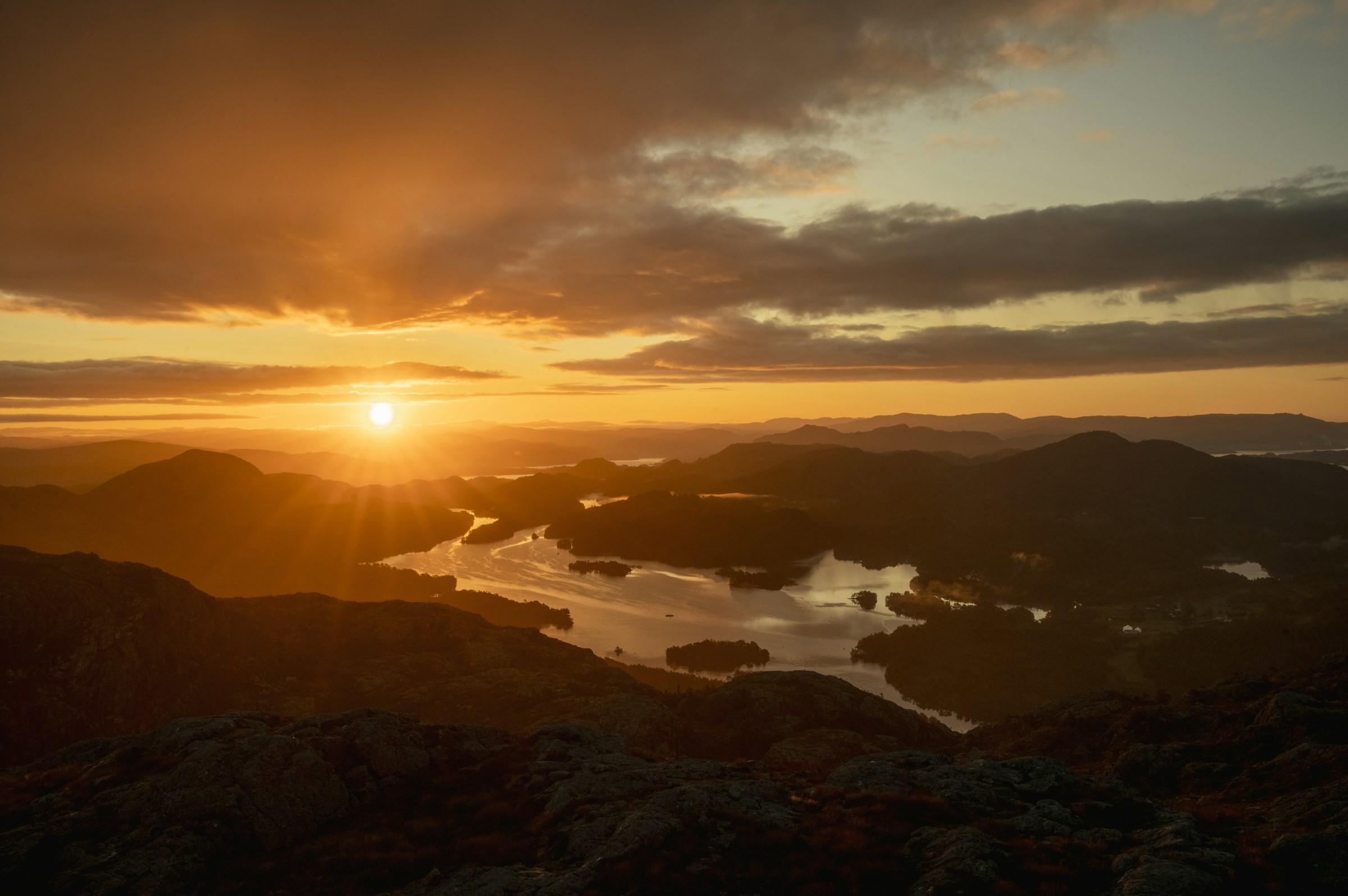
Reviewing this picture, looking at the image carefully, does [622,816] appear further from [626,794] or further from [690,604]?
[690,604]

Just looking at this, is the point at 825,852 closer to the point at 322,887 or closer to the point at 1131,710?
the point at 322,887

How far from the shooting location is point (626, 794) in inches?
1005

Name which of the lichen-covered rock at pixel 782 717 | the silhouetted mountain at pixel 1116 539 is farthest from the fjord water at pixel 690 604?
the lichen-covered rock at pixel 782 717

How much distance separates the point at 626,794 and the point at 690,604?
113403 millimetres

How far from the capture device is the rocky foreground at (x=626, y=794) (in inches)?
763

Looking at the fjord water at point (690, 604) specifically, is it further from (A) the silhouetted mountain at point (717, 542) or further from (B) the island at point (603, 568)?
(A) the silhouetted mountain at point (717, 542)

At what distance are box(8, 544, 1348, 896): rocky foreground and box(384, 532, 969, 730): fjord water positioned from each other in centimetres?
4225

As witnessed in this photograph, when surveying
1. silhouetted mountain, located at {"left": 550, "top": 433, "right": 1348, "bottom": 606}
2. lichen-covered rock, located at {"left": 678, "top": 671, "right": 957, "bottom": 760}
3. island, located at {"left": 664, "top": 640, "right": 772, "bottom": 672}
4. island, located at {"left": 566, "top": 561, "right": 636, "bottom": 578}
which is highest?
lichen-covered rock, located at {"left": 678, "top": 671, "right": 957, "bottom": 760}

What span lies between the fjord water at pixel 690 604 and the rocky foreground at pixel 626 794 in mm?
42254

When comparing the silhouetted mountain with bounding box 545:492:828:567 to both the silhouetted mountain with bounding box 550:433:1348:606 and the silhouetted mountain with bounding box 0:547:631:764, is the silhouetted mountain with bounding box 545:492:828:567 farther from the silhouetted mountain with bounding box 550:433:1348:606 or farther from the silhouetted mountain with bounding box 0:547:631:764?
the silhouetted mountain with bounding box 0:547:631:764

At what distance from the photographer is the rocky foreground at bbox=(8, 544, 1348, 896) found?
19375 millimetres

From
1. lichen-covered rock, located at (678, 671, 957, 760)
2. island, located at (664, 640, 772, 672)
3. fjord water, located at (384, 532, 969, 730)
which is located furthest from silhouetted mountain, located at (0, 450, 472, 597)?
lichen-covered rock, located at (678, 671, 957, 760)

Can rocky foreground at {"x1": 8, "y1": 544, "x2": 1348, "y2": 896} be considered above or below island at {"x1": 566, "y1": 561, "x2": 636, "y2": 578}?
above

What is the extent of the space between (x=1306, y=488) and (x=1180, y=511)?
57.6 meters
